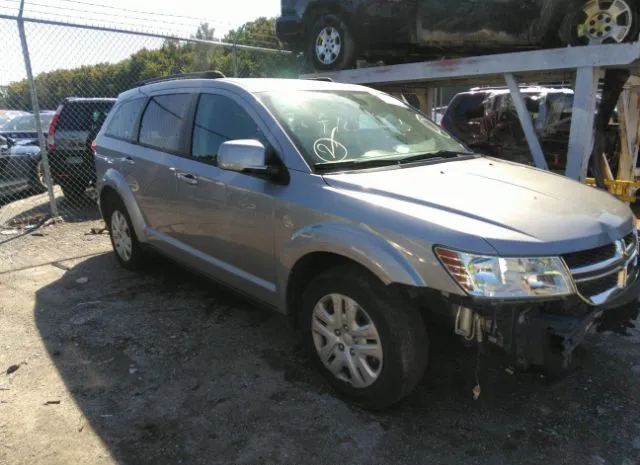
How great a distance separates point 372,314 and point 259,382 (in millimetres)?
966

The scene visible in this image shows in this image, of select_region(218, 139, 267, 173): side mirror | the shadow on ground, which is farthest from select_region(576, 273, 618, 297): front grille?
select_region(218, 139, 267, 173): side mirror

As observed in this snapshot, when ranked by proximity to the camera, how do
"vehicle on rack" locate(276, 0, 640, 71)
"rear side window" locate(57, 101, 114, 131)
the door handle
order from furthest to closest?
"rear side window" locate(57, 101, 114, 131)
"vehicle on rack" locate(276, 0, 640, 71)
the door handle

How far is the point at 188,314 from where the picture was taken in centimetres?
409

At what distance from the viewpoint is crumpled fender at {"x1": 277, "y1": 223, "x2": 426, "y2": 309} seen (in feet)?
7.84

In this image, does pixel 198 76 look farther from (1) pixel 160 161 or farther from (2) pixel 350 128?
(2) pixel 350 128

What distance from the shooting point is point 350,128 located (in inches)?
130

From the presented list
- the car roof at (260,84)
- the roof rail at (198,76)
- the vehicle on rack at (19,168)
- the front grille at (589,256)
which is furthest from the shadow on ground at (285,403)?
the vehicle on rack at (19,168)

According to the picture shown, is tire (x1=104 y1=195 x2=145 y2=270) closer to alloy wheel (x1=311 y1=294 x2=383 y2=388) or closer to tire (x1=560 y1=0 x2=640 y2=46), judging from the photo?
alloy wheel (x1=311 y1=294 x2=383 y2=388)

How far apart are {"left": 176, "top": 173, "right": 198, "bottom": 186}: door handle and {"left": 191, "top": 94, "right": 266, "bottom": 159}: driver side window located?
0.15 metres

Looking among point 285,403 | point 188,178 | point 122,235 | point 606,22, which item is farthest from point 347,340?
point 606,22

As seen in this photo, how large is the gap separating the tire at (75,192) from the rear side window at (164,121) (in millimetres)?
4509

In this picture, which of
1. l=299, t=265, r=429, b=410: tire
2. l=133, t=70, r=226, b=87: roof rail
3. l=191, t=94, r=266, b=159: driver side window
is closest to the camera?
l=299, t=265, r=429, b=410: tire

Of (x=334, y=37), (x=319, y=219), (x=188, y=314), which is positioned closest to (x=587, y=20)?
(x=334, y=37)

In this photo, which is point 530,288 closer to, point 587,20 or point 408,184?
point 408,184
